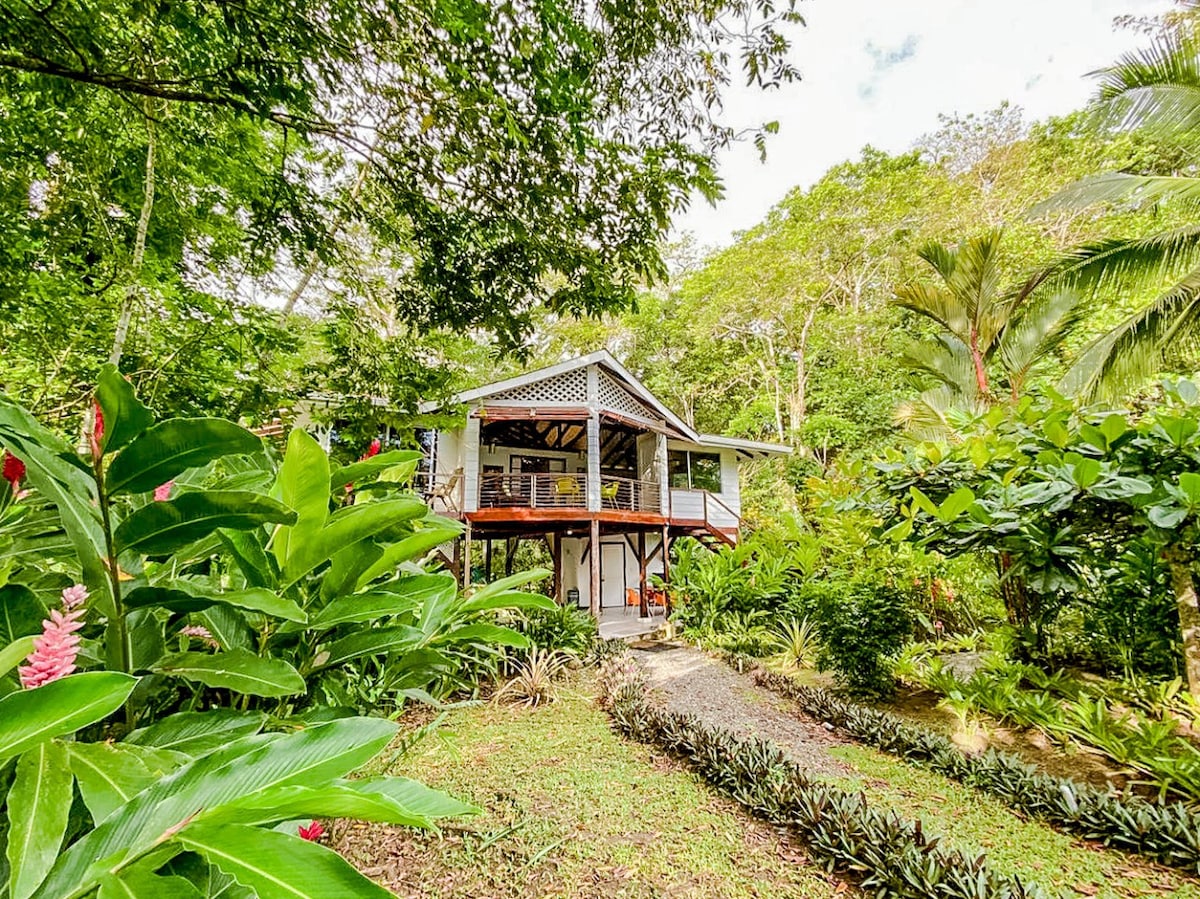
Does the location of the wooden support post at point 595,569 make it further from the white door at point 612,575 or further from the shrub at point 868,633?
the shrub at point 868,633

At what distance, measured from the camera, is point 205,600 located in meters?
0.65

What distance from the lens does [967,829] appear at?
3154 millimetres

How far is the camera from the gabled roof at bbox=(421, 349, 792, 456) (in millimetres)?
10211

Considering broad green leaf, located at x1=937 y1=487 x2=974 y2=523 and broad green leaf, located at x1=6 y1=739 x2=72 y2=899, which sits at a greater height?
broad green leaf, located at x1=937 y1=487 x2=974 y2=523

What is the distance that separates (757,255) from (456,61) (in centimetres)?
1533

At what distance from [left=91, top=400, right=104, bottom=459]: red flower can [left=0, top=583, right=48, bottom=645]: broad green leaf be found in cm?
25

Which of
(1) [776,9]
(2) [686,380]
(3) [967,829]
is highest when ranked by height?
(2) [686,380]

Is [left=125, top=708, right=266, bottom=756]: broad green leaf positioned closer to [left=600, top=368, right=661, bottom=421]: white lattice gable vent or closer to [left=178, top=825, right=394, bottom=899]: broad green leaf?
[left=178, top=825, right=394, bottom=899]: broad green leaf

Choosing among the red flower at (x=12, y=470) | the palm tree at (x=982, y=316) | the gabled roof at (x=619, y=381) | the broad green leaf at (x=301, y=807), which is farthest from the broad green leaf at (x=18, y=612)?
the palm tree at (x=982, y=316)

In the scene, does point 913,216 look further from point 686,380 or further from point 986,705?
point 986,705

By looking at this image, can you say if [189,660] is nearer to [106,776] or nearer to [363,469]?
[106,776]

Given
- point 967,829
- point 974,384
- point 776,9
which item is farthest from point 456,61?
point 974,384

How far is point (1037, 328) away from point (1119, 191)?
1.84 metres

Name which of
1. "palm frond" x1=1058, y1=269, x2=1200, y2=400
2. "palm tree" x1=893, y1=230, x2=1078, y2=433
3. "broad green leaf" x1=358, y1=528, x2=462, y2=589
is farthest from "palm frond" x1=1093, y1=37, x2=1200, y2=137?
"broad green leaf" x1=358, y1=528, x2=462, y2=589
